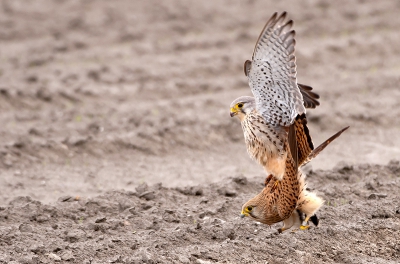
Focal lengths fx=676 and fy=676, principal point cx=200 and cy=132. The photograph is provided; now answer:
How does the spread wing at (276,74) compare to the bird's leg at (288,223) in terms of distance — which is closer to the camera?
the spread wing at (276,74)

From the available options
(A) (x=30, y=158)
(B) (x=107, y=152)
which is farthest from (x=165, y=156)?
(A) (x=30, y=158)

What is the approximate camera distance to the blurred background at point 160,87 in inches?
323

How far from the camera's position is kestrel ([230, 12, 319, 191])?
5102mm

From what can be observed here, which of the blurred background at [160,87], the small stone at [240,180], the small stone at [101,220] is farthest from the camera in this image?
the blurred background at [160,87]

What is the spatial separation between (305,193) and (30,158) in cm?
386

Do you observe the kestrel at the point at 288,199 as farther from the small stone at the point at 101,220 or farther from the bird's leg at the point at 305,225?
the small stone at the point at 101,220

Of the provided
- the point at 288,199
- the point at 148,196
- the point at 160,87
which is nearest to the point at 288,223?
the point at 288,199

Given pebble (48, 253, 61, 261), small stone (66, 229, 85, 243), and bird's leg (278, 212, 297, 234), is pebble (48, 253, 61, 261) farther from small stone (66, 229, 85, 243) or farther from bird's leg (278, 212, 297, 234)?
bird's leg (278, 212, 297, 234)

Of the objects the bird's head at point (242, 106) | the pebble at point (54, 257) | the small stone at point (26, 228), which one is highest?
the bird's head at point (242, 106)

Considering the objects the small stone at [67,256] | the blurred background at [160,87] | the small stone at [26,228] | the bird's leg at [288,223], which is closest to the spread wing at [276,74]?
the bird's leg at [288,223]

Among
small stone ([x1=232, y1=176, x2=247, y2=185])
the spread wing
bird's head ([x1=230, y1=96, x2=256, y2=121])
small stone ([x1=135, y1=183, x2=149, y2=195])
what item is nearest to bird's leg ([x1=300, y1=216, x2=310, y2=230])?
the spread wing

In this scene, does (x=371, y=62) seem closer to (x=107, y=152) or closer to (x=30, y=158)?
(x=107, y=152)

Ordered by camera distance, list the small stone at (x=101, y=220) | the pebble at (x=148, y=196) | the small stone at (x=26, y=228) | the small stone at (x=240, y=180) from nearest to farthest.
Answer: the small stone at (x=26, y=228)
the small stone at (x=101, y=220)
the pebble at (x=148, y=196)
the small stone at (x=240, y=180)

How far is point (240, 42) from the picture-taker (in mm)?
12516
